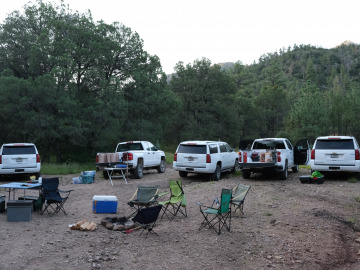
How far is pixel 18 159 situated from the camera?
14680 mm

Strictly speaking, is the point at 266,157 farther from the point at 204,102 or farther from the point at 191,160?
the point at 204,102

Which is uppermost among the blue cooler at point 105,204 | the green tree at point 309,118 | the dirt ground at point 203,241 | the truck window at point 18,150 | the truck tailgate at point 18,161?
the green tree at point 309,118

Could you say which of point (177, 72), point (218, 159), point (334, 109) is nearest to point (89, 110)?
point (218, 159)

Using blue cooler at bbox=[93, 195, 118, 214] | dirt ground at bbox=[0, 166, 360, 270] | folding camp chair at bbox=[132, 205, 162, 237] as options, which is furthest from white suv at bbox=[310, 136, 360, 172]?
folding camp chair at bbox=[132, 205, 162, 237]

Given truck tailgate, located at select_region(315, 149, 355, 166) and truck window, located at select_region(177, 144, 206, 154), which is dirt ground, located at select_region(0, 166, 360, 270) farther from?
truck window, located at select_region(177, 144, 206, 154)

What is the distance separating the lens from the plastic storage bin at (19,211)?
7941 mm

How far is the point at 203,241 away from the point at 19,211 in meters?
4.27

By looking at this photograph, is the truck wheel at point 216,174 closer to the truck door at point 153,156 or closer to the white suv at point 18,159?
the truck door at point 153,156

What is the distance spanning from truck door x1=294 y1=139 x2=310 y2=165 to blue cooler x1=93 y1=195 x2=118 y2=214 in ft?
32.7

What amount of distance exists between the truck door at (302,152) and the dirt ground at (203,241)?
6.09 metres

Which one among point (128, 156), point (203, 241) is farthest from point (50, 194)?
point (128, 156)

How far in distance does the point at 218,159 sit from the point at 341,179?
5024 millimetres

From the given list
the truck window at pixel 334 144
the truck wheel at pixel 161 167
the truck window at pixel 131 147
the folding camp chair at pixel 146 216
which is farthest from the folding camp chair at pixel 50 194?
the truck wheel at pixel 161 167

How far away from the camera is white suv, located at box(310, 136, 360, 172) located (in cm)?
1333
